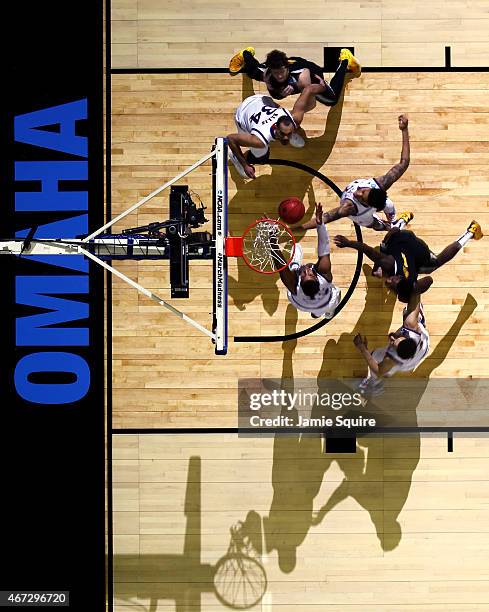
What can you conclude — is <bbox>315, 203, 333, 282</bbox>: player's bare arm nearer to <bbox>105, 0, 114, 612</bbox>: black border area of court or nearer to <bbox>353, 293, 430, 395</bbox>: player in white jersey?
<bbox>353, 293, 430, 395</bbox>: player in white jersey

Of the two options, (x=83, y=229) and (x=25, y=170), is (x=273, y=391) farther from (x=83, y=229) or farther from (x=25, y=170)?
(x=25, y=170)

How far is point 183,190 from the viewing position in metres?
6.95

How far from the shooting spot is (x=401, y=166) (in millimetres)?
7848

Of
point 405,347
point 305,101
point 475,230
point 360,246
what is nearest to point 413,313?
point 405,347

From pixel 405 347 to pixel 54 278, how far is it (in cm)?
473

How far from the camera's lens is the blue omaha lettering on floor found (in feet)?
27.2

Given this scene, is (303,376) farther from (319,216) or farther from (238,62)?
(238,62)

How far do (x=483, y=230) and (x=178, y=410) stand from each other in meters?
4.78

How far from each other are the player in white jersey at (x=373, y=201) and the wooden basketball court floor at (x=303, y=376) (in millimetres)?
329

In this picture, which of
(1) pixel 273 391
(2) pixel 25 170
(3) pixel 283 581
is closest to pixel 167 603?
(3) pixel 283 581

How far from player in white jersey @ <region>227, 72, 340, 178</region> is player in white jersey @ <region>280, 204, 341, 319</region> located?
1.09 meters

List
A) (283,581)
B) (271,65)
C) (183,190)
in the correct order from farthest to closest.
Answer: (283,581) < (271,65) < (183,190)

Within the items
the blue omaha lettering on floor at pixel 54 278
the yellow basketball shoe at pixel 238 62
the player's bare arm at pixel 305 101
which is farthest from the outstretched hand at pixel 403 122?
the blue omaha lettering on floor at pixel 54 278

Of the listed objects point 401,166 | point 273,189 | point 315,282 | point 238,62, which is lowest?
point 315,282
